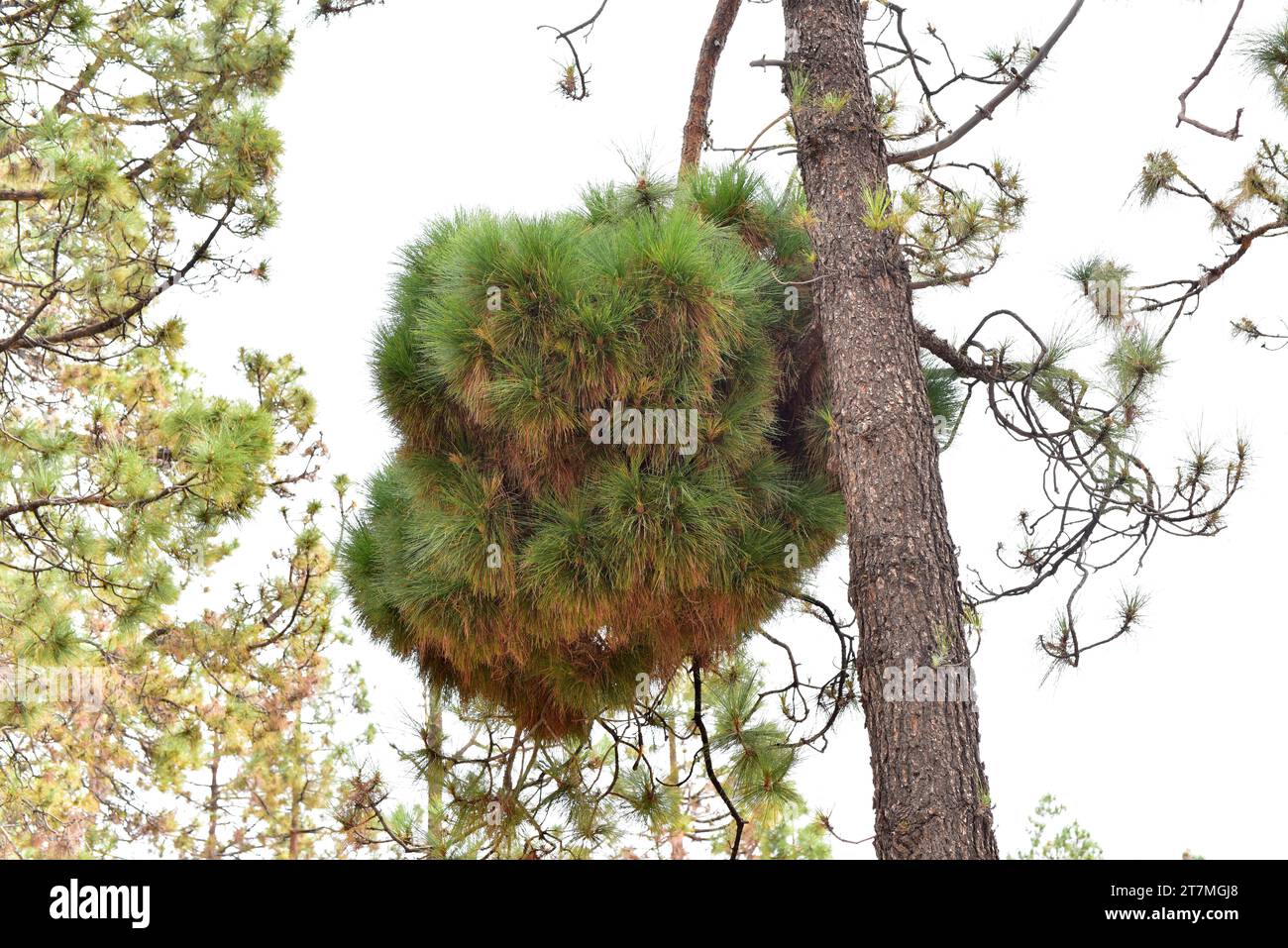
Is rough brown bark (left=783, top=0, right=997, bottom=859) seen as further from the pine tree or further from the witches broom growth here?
the pine tree

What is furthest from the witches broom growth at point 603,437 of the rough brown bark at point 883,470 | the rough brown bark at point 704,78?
the rough brown bark at point 704,78

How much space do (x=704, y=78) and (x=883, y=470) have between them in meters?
1.58

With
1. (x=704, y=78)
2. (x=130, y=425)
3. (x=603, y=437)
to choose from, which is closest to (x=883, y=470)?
(x=603, y=437)

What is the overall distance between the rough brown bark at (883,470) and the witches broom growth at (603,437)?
174 mm

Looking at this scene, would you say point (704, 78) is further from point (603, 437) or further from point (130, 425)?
point (130, 425)

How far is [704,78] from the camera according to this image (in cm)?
364

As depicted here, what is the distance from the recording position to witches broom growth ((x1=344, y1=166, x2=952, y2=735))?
8.59 feet

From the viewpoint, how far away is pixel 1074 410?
314 centimetres

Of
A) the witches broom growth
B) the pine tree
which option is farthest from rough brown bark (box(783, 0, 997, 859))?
the pine tree

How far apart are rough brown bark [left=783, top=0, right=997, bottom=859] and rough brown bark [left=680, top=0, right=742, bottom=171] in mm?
420

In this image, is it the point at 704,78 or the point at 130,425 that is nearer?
the point at 704,78
